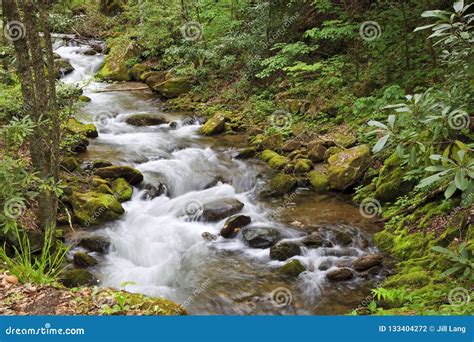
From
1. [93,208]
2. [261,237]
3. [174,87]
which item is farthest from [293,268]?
[174,87]

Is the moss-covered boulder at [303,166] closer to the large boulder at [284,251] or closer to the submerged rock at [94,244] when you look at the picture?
the large boulder at [284,251]

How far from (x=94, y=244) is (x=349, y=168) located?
18.6ft

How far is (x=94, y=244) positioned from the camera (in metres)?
7.81

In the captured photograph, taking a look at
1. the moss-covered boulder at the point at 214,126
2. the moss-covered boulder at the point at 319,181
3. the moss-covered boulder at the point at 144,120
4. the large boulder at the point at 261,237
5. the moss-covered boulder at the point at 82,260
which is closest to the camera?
the moss-covered boulder at the point at 82,260

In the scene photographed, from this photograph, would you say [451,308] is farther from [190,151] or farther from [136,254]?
[190,151]

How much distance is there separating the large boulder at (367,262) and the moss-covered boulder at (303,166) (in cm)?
385

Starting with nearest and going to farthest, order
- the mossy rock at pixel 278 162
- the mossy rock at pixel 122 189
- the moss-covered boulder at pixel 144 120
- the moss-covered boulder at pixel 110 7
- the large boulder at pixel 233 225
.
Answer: the large boulder at pixel 233 225 → the mossy rock at pixel 122 189 → the mossy rock at pixel 278 162 → the moss-covered boulder at pixel 144 120 → the moss-covered boulder at pixel 110 7


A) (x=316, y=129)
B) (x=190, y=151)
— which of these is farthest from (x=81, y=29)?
(x=316, y=129)

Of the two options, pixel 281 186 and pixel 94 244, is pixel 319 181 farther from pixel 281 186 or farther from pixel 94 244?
pixel 94 244

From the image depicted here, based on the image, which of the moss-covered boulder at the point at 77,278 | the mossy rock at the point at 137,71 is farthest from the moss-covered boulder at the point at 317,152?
the mossy rock at the point at 137,71

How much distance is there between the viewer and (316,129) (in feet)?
40.8

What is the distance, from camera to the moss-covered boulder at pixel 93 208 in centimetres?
853

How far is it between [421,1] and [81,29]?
21.4 m

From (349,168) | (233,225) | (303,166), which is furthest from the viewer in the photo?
(303,166)
